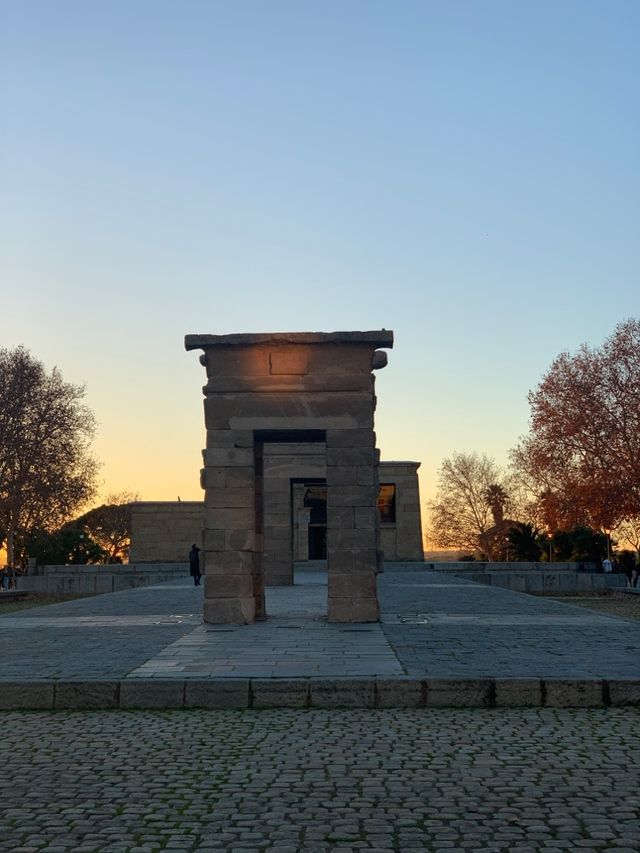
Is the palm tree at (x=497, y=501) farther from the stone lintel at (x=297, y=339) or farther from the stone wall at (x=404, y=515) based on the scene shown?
the stone lintel at (x=297, y=339)

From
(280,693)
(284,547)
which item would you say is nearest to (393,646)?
(280,693)

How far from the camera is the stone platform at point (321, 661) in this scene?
9.22 meters

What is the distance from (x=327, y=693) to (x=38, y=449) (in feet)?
116

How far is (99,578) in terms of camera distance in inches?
1676

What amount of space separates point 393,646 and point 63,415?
110 feet

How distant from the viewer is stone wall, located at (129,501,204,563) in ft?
166

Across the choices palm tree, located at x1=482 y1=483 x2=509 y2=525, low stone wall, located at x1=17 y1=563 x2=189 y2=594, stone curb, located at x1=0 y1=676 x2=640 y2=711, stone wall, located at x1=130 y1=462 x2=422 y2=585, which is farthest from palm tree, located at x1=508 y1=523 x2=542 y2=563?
stone curb, located at x1=0 y1=676 x2=640 y2=711

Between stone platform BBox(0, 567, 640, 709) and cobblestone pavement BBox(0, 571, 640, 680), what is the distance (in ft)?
0.07

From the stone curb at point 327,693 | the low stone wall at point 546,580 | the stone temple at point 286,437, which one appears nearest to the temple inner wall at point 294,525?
the low stone wall at point 546,580

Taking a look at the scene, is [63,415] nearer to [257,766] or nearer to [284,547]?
[284,547]

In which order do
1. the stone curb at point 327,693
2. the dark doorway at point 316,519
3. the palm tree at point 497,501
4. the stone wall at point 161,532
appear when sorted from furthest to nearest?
the palm tree at point 497,501, the stone wall at point 161,532, the dark doorway at point 316,519, the stone curb at point 327,693

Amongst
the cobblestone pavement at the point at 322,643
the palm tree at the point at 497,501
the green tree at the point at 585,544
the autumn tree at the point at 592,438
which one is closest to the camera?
the cobblestone pavement at the point at 322,643

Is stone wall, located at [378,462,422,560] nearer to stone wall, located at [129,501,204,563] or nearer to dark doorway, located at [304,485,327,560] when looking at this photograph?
dark doorway, located at [304,485,327,560]

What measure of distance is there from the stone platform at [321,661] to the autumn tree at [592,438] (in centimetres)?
1818
